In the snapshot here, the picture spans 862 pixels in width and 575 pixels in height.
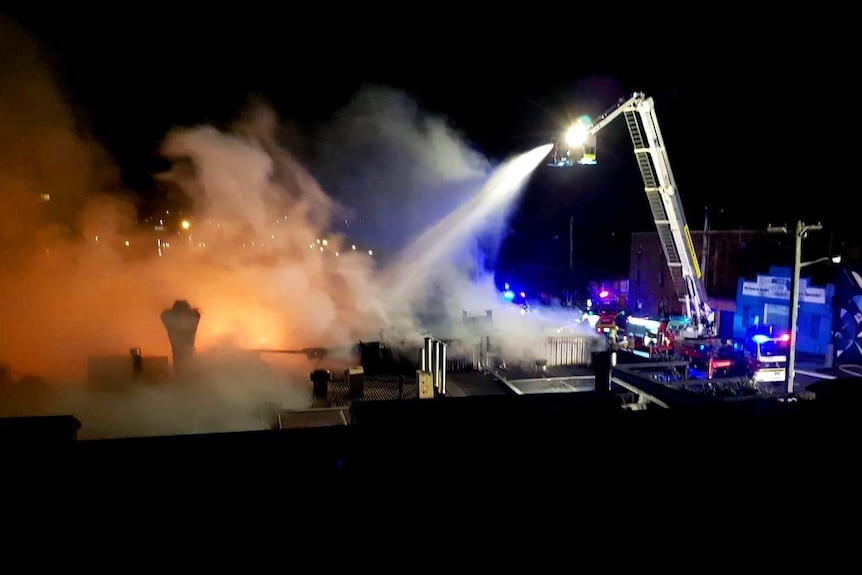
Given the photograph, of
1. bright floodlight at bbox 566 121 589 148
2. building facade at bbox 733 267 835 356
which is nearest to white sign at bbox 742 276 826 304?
building facade at bbox 733 267 835 356

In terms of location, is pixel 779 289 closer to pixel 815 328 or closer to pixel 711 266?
pixel 815 328

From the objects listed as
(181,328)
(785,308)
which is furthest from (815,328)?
(181,328)

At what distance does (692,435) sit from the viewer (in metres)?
2.70

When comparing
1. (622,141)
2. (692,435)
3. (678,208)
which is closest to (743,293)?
(678,208)

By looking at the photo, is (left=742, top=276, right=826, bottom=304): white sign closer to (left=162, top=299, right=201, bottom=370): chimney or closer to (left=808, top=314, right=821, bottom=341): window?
(left=808, top=314, right=821, bottom=341): window

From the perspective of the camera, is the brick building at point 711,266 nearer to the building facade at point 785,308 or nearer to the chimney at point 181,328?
the building facade at point 785,308

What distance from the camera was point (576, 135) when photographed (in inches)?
472

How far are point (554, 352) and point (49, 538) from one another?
38.1ft

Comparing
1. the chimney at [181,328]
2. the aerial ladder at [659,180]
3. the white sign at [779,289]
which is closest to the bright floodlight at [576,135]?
the aerial ladder at [659,180]

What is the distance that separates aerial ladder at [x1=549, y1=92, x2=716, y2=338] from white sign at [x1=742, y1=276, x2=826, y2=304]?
4767mm

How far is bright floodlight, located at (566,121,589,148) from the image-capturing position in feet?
39.0

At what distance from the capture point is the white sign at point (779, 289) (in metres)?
15.6

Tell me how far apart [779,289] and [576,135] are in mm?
9430

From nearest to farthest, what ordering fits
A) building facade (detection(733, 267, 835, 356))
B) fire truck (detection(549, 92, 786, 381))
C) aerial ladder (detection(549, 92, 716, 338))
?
fire truck (detection(549, 92, 786, 381)) → aerial ladder (detection(549, 92, 716, 338)) → building facade (detection(733, 267, 835, 356))
